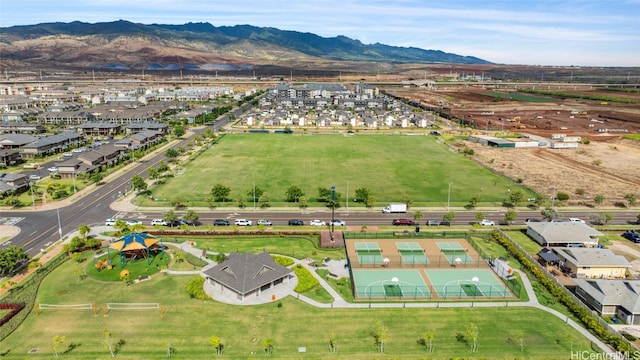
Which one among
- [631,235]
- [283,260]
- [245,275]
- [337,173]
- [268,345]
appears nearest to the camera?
[268,345]

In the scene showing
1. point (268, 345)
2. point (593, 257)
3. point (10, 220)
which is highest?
point (593, 257)

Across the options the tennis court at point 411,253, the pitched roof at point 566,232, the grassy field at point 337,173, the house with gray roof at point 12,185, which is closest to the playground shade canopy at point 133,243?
the grassy field at point 337,173

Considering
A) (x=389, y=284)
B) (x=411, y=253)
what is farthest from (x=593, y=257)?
(x=389, y=284)

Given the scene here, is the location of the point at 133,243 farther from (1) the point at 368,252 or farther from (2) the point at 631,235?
(2) the point at 631,235

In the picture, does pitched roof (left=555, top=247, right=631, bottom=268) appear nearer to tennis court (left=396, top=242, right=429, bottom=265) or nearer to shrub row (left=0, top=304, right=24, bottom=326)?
tennis court (left=396, top=242, right=429, bottom=265)

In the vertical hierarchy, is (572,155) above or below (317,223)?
above

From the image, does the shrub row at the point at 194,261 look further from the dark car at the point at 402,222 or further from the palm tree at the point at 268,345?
the dark car at the point at 402,222

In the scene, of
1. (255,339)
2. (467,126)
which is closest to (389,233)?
(255,339)
